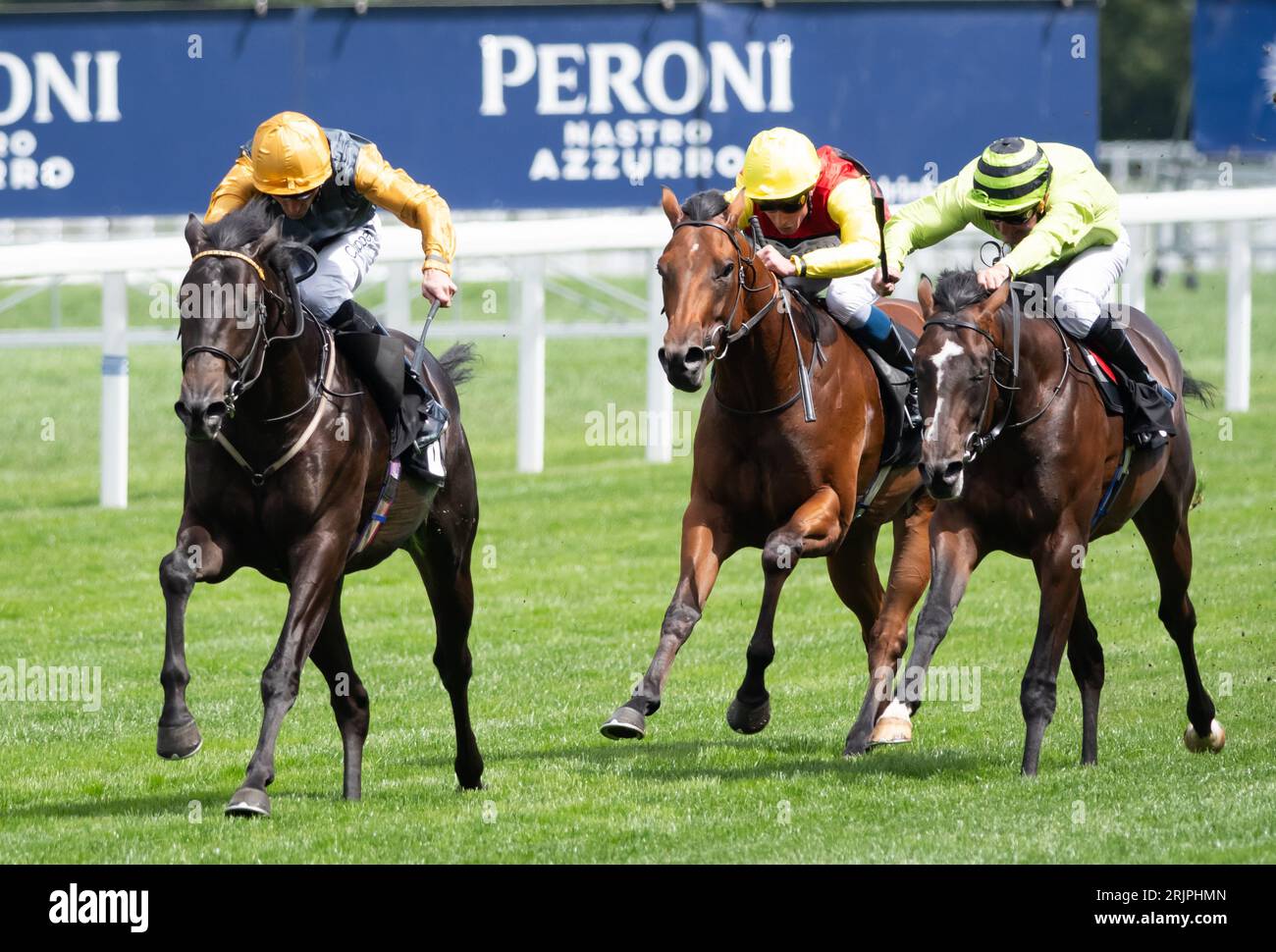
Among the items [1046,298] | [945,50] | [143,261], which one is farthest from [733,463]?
[945,50]

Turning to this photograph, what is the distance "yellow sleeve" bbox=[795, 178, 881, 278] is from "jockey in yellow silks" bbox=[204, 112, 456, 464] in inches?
50.7

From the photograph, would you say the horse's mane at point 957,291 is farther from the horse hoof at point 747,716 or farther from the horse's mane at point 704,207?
the horse hoof at point 747,716

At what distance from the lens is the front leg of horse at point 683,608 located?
20.9 feet

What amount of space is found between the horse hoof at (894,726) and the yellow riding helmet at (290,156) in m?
2.88

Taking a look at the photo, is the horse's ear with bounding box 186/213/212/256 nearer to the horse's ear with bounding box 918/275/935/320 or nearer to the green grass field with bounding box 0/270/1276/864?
the green grass field with bounding box 0/270/1276/864

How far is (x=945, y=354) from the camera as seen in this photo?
671 cm

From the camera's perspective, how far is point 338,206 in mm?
6984

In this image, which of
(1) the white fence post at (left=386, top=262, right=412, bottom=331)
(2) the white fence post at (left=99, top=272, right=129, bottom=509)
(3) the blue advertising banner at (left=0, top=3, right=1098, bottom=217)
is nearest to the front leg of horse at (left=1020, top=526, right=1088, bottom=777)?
(2) the white fence post at (left=99, top=272, right=129, bottom=509)

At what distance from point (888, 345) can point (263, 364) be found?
263 centimetres

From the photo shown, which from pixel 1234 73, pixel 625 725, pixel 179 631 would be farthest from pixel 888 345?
pixel 1234 73

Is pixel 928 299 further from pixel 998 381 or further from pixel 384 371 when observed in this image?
pixel 384 371

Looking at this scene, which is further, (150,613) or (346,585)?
(346,585)
